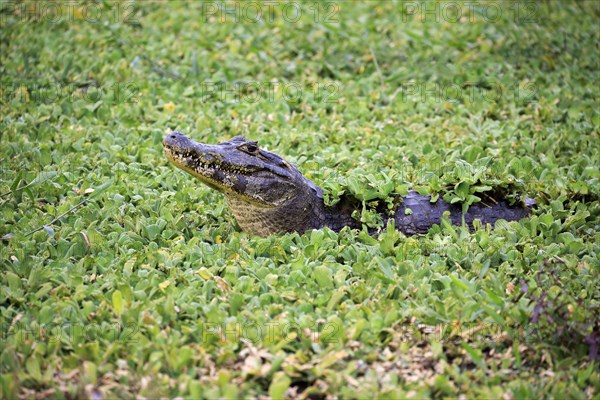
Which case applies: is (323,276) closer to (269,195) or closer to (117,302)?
(269,195)

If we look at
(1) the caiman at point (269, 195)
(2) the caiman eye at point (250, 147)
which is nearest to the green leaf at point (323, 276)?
(1) the caiman at point (269, 195)

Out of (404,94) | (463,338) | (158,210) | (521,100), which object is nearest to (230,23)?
(404,94)

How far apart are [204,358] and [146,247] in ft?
3.88

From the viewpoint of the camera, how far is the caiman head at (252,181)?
4707 mm

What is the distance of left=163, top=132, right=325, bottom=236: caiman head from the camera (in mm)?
4707

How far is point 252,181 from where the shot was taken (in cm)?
477

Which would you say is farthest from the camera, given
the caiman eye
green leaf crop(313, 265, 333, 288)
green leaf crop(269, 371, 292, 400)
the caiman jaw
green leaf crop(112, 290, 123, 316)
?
the caiman eye

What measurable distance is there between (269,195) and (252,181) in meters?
0.14

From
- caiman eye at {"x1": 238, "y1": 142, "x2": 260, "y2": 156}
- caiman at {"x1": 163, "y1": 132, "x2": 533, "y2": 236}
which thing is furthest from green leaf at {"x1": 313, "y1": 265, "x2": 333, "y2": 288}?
Answer: caiman eye at {"x1": 238, "y1": 142, "x2": 260, "y2": 156}

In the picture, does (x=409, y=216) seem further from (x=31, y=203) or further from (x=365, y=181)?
(x=31, y=203)

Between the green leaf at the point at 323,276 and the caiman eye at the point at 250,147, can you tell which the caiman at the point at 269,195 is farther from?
the green leaf at the point at 323,276

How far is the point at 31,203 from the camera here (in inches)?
198

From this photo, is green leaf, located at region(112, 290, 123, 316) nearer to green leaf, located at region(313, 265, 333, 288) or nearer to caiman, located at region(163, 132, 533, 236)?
green leaf, located at region(313, 265, 333, 288)

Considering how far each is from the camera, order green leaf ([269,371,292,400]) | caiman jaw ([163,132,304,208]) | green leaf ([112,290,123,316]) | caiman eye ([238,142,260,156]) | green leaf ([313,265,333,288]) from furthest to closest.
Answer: caiman eye ([238,142,260,156])
caiman jaw ([163,132,304,208])
green leaf ([313,265,333,288])
green leaf ([112,290,123,316])
green leaf ([269,371,292,400])
